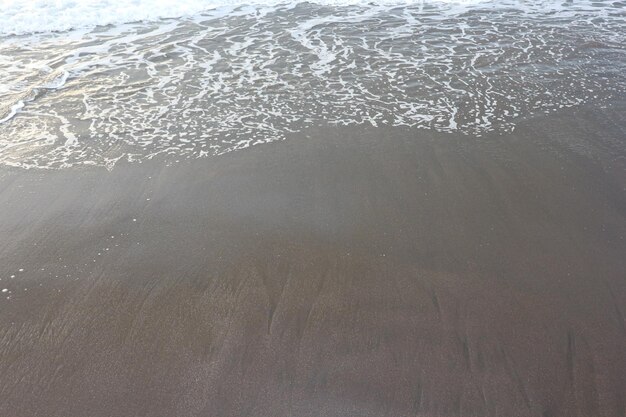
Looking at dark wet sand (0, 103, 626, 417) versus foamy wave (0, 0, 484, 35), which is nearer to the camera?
dark wet sand (0, 103, 626, 417)

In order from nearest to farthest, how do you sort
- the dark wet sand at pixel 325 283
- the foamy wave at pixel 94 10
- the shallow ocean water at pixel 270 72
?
the dark wet sand at pixel 325 283 < the shallow ocean water at pixel 270 72 < the foamy wave at pixel 94 10

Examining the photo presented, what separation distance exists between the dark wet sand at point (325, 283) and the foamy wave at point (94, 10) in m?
7.05

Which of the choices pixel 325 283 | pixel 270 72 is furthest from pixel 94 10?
pixel 325 283

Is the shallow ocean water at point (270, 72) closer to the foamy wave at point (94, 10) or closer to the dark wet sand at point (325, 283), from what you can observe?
the foamy wave at point (94, 10)

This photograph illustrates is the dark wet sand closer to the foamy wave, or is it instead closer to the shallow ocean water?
the shallow ocean water

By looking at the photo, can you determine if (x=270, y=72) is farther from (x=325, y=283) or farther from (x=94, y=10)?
(x=94, y=10)

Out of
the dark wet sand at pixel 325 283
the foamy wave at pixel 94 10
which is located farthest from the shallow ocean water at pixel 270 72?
the dark wet sand at pixel 325 283

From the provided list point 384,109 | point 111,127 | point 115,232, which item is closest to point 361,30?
point 384,109

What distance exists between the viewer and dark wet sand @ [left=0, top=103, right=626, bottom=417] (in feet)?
9.60

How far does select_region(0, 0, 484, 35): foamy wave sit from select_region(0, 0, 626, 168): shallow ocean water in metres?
0.06

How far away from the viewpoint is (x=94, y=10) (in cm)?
1114

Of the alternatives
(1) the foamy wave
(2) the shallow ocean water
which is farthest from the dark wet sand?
(1) the foamy wave

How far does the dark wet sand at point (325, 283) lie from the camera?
293 cm

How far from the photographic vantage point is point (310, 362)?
3.09 meters
